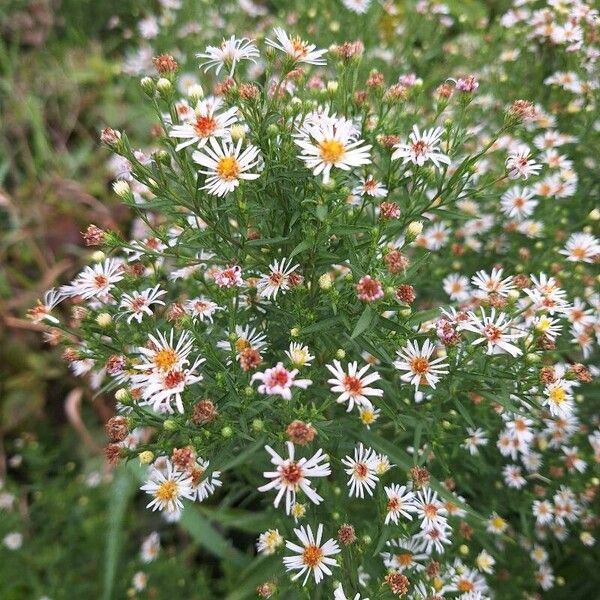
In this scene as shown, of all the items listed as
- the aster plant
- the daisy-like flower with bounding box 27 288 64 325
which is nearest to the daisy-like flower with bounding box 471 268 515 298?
the aster plant

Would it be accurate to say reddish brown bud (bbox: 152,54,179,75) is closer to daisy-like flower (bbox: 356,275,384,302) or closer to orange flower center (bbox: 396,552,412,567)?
daisy-like flower (bbox: 356,275,384,302)

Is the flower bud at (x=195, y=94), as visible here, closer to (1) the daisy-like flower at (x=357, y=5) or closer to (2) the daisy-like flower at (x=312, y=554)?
(2) the daisy-like flower at (x=312, y=554)

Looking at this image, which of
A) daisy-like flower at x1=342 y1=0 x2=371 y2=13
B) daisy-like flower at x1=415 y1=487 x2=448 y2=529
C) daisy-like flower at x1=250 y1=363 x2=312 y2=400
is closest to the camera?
daisy-like flower at x1=250 y1=363 x2=312 y2=400

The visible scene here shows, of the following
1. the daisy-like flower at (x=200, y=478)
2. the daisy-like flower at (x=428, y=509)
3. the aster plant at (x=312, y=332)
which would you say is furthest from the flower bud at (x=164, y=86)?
the daisy-like flower at (x=428, y=509)

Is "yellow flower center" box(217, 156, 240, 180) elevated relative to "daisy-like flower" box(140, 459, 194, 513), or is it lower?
elevated

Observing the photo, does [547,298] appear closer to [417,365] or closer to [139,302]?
[417,365]

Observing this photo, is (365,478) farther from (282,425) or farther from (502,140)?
(502,140)
